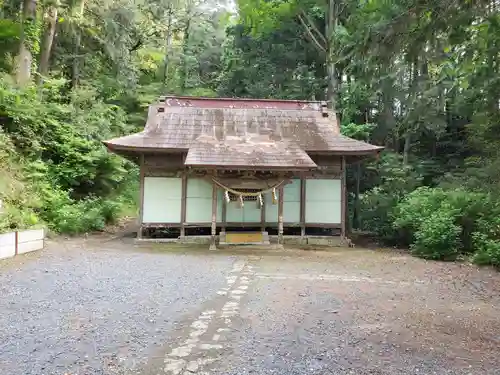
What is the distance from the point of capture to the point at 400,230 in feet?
43.2

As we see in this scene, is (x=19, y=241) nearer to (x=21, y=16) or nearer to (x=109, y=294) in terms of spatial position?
(x=109, y=294)

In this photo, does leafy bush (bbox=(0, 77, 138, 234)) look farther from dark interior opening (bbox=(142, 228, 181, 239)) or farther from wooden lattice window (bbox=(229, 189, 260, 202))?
wooden lattice window (bbox=(229, 189, 260, 202))

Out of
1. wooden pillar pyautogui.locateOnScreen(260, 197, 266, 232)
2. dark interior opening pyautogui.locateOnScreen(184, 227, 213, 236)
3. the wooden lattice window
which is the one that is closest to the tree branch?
wooden pillar pyautogui.locateOnScreen(260, 197, 266, 232)

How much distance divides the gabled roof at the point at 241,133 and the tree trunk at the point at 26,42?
18.1 feet

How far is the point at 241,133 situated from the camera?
43.1ft

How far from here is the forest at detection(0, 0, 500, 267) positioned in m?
5.29

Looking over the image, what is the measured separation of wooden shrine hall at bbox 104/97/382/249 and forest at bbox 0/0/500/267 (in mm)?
2272

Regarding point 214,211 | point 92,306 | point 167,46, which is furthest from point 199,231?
point 167,46

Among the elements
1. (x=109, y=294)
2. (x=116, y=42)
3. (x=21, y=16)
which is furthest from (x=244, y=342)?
(x=116, y=42)

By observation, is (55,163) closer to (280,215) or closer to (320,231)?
(280,215)

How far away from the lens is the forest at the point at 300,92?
5285 mm

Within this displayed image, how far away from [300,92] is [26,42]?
1194 centimetres

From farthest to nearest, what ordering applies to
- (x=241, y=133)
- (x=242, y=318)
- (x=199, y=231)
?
(x=199, y=231), (x=241, y=133), (x=242, y=318)

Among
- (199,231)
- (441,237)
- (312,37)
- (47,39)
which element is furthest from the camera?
(312,37)
